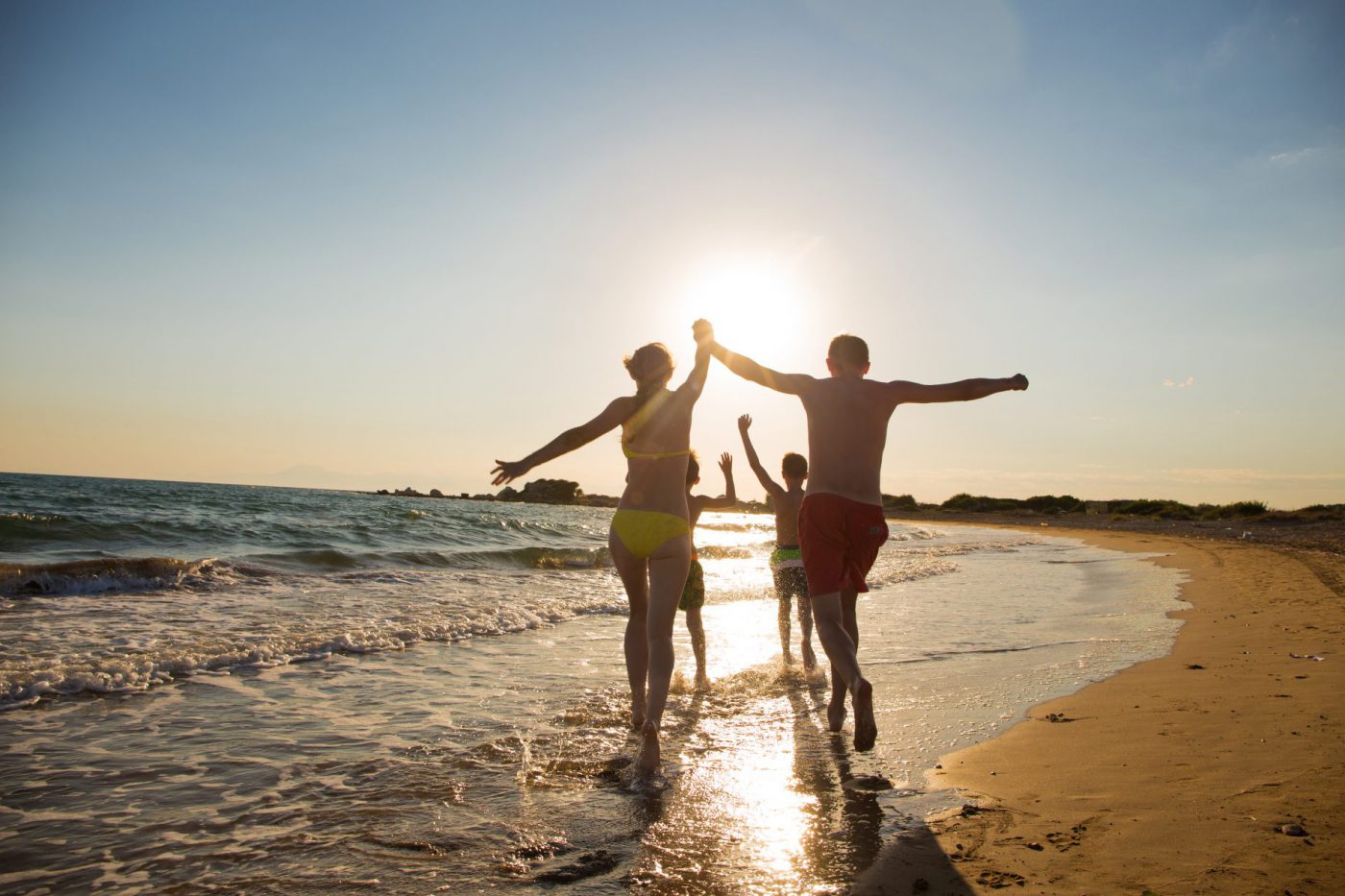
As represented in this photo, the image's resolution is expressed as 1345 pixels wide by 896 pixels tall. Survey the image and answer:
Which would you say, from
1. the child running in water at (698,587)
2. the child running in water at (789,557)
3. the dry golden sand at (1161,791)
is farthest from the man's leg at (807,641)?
the dry golden sand at (1161,791)

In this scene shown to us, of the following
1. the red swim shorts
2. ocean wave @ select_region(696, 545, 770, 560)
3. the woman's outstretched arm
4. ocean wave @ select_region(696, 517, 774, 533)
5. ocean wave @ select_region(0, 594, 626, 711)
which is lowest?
ocean wave @ select_region(696, 545, 770, 560)

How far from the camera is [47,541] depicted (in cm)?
1620

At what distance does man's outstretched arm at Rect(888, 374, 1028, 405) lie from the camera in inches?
168

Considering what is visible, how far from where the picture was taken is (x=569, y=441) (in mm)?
4094

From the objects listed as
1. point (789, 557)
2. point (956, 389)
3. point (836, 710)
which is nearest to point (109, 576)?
point (789, 557)

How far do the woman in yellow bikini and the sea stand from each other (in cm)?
75

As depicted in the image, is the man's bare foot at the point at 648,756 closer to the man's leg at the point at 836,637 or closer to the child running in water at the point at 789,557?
the man's leg at the point at 836,637

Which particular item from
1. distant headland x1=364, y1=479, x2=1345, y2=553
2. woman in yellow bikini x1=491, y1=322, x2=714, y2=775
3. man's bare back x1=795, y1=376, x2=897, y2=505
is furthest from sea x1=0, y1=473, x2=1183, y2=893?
distant headland x1=364, y1=479, x2=1345, y2=553

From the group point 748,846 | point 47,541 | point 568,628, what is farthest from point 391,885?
point 47,541

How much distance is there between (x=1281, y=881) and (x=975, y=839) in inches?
38.1

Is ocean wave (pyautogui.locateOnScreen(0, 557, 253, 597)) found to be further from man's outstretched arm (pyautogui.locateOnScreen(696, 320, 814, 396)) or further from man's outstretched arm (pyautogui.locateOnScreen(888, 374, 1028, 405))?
man's outstretched arm (pyautogui.locateOnScreen(888, 374, 1028, 405))

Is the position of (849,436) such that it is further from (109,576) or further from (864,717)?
(109,576)

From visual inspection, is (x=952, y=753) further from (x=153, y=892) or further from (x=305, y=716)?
(x=305, y=716)

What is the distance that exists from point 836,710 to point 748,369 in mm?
2113
